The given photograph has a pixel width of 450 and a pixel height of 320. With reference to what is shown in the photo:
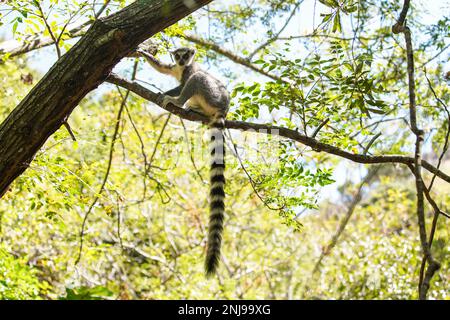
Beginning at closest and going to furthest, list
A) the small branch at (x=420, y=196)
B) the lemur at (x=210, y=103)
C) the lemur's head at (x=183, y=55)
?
the small branch at (x=420, y=196) < the lemur at (x=210, y=103) < the lemur's head at (x=183, y=55)

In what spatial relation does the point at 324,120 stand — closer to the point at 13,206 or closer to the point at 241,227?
the point at 13,206

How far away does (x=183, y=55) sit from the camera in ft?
22.3

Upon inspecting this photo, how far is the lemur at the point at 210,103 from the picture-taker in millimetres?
4773

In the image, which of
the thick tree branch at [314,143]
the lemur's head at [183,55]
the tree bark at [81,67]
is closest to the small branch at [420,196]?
the thick tree branch at [314,143]

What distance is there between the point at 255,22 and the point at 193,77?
81.5 inches

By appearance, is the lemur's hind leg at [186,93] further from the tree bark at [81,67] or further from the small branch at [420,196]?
the small branch at [420,196]

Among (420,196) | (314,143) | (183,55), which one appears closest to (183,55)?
(183,55)

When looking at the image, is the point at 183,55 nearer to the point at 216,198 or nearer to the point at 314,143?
the point at 216,198

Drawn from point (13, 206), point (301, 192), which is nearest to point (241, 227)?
point (13, 206)

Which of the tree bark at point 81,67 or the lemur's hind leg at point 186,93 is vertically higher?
the lemur's hind leg at point 186,93

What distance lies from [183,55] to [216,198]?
7.85 feet

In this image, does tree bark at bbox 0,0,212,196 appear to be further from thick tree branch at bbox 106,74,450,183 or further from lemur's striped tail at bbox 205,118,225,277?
lemur's striped tail at bbox 205,118,225,277

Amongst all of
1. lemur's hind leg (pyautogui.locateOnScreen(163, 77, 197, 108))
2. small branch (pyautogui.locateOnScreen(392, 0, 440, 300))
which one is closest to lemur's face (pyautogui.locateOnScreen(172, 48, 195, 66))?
lemur's hind leg (pyautogui.locateOnScreen(163, 77, 197, 108))

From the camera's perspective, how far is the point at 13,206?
8797 mm
